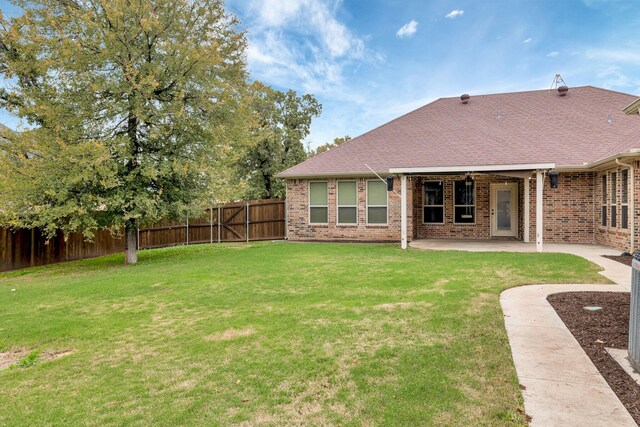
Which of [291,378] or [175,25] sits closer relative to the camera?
[291,378]

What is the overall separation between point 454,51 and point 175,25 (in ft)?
38.6

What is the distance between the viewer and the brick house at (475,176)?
13.9m

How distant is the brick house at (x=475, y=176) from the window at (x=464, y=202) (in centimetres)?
4

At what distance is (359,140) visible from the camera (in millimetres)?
18234

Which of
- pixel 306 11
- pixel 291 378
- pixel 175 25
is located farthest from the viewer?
pixel 306 11

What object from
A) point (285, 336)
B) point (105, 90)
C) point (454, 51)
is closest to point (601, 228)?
point (454, 51)

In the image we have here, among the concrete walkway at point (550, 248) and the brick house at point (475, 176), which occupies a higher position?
the brick house at point (475, 176)

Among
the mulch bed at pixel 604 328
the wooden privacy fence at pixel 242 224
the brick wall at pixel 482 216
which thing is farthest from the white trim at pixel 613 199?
the wooden privacy fence at pixel 242 224

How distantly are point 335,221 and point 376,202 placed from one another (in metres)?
1.86

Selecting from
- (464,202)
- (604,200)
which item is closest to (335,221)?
(464,202)

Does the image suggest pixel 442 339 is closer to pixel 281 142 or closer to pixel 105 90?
pixel 105 90

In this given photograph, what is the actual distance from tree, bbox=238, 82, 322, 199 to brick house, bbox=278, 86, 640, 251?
1029 centimetres

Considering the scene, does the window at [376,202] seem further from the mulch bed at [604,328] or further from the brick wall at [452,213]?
the mulch bed at [604,328]

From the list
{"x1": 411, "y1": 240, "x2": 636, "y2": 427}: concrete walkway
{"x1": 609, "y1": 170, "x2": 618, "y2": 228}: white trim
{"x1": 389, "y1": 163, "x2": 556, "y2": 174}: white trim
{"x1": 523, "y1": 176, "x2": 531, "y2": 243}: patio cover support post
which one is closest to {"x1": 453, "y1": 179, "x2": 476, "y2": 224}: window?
{"x1": 523, "y1": 176, "x2": 531, "y2": 243}: patio cover support post
